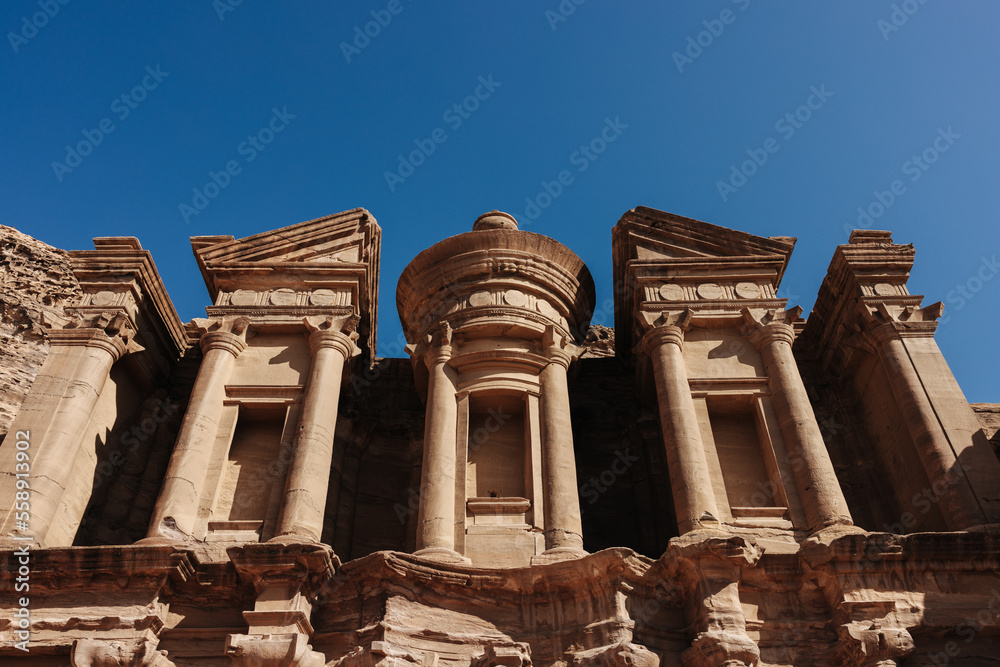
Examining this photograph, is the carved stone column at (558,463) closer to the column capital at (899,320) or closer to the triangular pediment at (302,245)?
the triangular pediment at (302,245)

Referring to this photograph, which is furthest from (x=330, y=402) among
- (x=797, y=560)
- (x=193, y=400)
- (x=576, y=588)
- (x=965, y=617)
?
(x=965, y=617)

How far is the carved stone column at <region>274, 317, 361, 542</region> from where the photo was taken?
1338 cm

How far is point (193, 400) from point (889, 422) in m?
13.6

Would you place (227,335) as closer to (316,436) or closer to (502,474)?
(316,436)

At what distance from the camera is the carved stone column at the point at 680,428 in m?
13.4

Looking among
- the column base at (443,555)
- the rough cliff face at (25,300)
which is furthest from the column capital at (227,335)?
the rough cliff face at (25,300)

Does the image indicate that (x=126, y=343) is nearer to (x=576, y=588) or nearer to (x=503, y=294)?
(x=503, y=294)

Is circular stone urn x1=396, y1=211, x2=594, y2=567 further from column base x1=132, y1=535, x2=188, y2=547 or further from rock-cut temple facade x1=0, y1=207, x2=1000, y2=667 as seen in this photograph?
column base x1=132, y1=535, x2=188, y2=547

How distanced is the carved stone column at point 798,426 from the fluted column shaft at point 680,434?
1579 millimetres

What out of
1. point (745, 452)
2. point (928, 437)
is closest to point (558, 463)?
point (745, 452)

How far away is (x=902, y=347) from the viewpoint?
51.0 feet

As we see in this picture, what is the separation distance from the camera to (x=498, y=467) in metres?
15.7

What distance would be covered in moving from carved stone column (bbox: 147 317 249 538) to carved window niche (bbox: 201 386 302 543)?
286mm

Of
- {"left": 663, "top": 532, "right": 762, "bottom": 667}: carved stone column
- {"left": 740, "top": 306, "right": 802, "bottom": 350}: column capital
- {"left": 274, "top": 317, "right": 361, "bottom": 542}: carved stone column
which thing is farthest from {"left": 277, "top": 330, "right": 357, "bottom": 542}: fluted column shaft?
{"left": 740, "top": 306, "right": 802, "bottom": 350}: column capital
